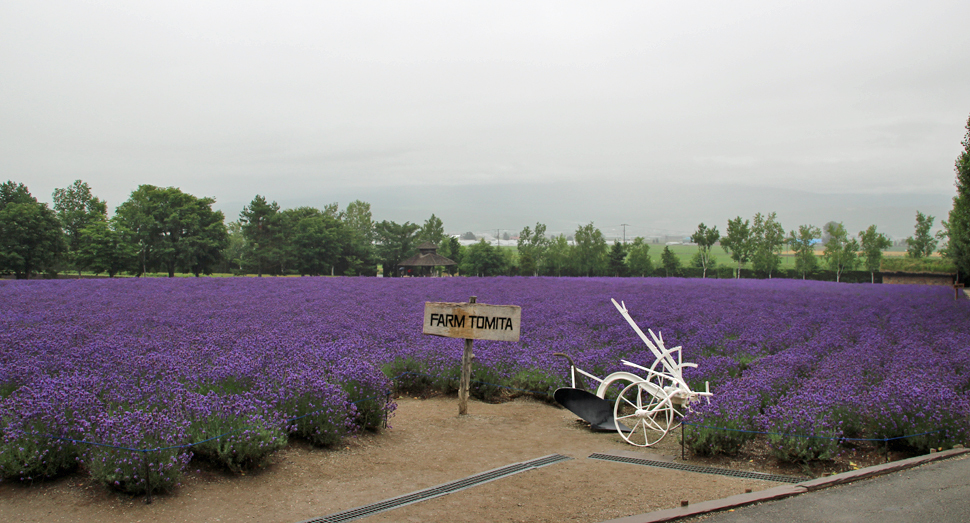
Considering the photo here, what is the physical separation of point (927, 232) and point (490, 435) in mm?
73616

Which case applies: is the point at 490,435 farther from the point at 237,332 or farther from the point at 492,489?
the point at 237,332

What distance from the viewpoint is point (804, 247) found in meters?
61.8

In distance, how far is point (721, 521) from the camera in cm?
397

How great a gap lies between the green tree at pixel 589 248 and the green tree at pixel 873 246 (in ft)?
87.0

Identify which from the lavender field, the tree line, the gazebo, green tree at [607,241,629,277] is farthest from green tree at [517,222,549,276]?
the lavender field

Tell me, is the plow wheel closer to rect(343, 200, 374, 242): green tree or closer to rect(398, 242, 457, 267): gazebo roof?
rect(398, 242, 457, 267): gazebo roof

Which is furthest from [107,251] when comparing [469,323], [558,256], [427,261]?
[558,256]

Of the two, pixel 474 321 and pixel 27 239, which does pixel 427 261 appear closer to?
pixel 27 239

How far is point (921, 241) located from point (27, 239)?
84.0 meters

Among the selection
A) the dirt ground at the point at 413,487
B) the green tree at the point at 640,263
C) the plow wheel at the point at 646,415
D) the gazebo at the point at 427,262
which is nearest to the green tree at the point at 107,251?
the gazebo at the point at 427,262

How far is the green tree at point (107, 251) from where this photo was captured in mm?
41250

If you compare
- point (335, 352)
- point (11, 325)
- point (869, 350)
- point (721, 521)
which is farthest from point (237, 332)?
point (869, 350)

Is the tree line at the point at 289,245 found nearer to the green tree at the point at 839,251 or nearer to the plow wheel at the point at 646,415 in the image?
the green tree at the point at 839,251

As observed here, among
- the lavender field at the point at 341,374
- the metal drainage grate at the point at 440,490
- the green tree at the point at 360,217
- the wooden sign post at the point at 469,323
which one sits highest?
the green tree at the point at 360,217
